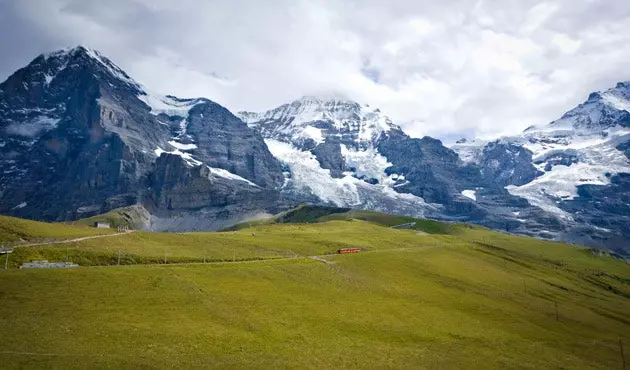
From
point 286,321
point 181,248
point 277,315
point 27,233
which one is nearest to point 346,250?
point 181,248

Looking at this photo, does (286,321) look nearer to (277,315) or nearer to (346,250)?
(277,315)

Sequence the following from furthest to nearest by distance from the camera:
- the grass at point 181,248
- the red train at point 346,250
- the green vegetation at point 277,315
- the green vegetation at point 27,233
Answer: the red train at point 346,250, the green vegetation at point 27,233, the grass at point 181,248, the green vegetation at point 277,315

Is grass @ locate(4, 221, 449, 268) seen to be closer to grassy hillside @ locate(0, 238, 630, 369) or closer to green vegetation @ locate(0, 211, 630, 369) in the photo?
green vegetation @ locate(0, 211, 630, 369)

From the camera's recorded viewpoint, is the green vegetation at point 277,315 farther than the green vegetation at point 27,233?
No

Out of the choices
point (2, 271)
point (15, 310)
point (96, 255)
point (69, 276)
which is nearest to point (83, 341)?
point (15, 310)

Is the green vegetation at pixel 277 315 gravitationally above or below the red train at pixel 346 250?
below

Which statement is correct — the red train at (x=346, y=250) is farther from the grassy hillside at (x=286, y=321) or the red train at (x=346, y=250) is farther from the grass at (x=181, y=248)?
the grassy hillside at (x=286, y=321)

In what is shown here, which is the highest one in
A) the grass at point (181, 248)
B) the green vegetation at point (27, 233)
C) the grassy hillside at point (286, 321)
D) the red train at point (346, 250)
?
the green vegetation at point (27, 233)

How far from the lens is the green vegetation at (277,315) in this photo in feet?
167

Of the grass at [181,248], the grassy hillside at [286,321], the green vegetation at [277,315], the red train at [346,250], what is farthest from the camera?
the red train at [346,250]

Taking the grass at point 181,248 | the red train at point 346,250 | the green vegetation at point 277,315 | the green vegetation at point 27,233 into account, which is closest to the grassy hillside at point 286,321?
the green vegetation at point 277,315

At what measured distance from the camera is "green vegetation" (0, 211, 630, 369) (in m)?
50.9

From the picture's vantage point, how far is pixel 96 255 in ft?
282

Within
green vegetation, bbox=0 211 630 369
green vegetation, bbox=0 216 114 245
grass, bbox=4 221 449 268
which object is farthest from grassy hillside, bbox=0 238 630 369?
green vegetation, bbox=0 216 114 245
